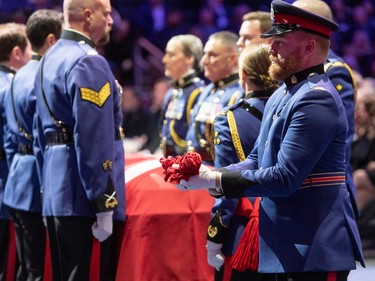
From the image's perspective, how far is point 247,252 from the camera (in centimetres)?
343

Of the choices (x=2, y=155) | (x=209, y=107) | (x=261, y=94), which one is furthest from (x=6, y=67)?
(x=261, y=94)

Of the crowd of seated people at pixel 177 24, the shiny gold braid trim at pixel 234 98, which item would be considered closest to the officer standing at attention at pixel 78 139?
the shiny gold braid trim at pixel 234 98

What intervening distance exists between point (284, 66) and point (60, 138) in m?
1.33

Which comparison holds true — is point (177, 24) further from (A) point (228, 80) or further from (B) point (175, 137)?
(A) point (228, 80)

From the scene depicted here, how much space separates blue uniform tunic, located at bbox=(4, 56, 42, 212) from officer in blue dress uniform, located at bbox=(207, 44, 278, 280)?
1.23 m

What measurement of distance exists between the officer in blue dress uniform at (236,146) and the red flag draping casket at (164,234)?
635 millimetres

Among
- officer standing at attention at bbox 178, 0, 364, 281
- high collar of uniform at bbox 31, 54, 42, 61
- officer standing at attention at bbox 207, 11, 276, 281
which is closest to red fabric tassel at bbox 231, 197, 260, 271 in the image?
officer standing at attention at bbox 207, 11, 276, 281

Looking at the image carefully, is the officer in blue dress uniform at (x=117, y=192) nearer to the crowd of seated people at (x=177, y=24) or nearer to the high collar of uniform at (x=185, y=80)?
the high collar of uniform at (x=185, y=80)

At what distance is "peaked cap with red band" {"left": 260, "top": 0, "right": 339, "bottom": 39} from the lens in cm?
306

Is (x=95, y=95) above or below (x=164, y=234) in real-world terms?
above

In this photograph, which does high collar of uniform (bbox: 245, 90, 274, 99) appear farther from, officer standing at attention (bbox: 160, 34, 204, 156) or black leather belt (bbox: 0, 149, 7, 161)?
officer standing at attention (bbox: 160, 34, 204, 156)

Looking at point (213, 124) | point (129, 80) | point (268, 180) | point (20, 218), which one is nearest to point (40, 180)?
point (20, 218)

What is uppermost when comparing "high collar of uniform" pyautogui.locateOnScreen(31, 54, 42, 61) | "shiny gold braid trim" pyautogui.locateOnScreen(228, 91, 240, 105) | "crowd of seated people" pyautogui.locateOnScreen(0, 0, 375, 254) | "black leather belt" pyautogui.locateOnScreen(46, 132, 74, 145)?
"high collar of uniform" pyautogui.locateOnScreen(31, 54, 42, 61)

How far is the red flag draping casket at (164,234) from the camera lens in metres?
4.34
